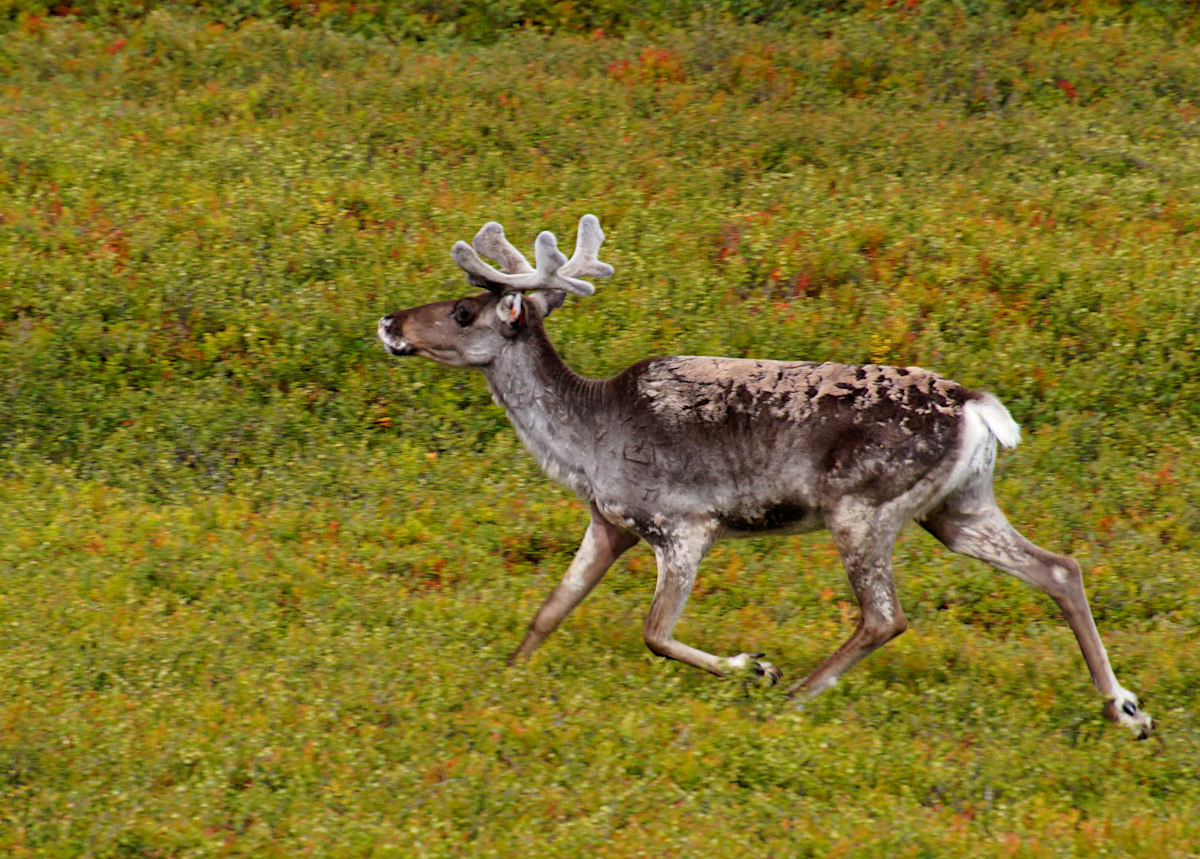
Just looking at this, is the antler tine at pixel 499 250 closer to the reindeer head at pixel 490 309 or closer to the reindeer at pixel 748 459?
the reindeer head at pixel 490 309

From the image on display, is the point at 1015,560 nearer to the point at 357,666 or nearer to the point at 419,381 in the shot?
the point at 357,666

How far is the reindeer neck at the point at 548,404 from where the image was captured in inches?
297

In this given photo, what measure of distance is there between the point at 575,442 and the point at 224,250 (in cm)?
515

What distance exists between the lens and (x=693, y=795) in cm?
618

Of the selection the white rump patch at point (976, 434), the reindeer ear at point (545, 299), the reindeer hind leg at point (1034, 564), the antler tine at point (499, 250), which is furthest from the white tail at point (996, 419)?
the antler tine at point (499, 250)

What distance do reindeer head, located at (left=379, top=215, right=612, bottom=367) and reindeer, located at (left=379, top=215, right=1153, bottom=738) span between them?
0.01 metres

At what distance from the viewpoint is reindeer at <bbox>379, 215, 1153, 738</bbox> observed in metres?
6.88

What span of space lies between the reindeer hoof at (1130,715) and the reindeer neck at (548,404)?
8.66 feet

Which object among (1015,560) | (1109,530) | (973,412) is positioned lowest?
(1109,530)

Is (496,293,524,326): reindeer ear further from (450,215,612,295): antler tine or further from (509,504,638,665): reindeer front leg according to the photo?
(509,504,638,665): reindeer front leg

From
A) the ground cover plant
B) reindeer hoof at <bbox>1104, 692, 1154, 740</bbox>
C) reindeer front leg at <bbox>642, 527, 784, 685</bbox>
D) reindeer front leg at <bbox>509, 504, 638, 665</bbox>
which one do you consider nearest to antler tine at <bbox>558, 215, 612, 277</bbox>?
reindeer front leg at <bbox>509, 504, 638, 665</bbox>

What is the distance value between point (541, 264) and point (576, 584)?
5.33ft

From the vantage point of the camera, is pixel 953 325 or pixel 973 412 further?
pixel 953 325

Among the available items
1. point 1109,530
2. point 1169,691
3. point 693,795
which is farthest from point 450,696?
point 1109,530
